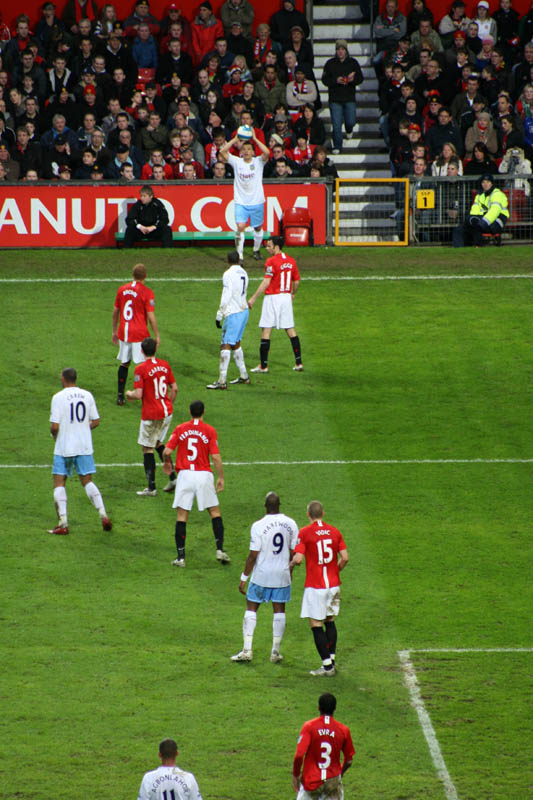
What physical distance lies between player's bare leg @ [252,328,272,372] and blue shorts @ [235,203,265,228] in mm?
4892

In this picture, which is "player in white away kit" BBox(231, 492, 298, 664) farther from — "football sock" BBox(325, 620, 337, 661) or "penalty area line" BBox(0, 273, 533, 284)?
"penalty area line" BBox(0, 273, 533, 284)

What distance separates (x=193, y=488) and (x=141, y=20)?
72.7 ft

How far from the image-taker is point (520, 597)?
14.7m

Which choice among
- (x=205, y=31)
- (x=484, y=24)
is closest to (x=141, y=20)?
(x=205, y=31)

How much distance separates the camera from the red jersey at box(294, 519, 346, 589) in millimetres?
12617

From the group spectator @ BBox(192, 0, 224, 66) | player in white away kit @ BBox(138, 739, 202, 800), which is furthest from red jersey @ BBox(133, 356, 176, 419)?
spectator @ BBox(192, 0, 224, 66)

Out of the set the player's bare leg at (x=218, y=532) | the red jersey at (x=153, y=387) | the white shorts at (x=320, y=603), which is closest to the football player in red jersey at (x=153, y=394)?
the red jersey at (x=153, y=387)

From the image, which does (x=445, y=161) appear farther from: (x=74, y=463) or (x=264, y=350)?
(x=74, y=463)

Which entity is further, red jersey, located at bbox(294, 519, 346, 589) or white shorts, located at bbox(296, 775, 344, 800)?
red jersey, located at bbox(294, 519, 346, 589)

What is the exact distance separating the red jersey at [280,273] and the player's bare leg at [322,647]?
32.3 feet

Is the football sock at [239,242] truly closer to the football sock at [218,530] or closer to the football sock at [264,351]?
the football sock at [264,351]

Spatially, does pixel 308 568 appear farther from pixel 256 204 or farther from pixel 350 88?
pixel 350 88

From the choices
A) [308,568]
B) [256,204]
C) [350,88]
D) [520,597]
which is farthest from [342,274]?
[308,568]

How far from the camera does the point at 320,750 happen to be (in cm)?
952
